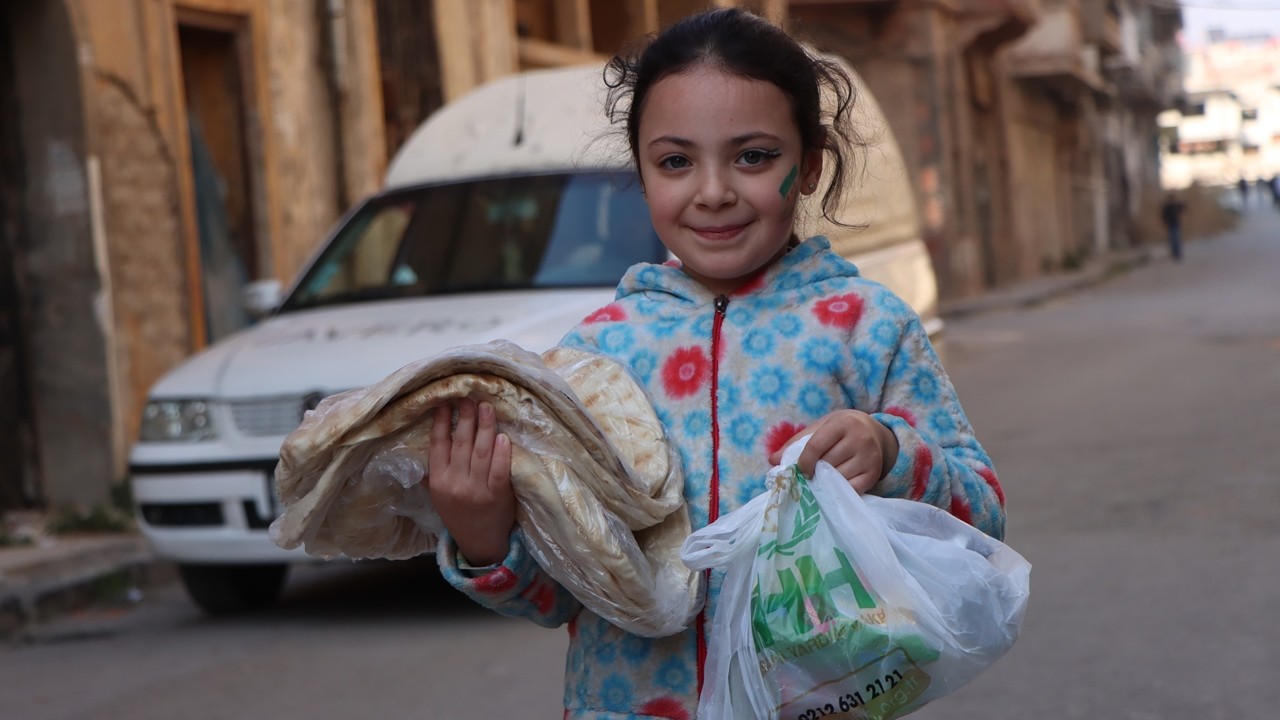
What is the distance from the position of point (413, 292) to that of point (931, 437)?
5.15 m

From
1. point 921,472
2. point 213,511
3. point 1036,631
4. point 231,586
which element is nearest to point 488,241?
point 213,511

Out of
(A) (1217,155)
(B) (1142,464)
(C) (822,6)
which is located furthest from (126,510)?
(A) (1217,155)

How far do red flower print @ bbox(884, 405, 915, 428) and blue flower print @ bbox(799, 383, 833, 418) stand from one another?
0.07 metres

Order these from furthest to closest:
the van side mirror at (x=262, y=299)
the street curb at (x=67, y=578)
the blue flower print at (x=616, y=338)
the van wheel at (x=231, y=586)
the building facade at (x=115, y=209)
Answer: the building facade at (x=115, y=209)
the van side mirror at (x=262, y=299)
the street curb at (x=67, y=578)
the van wheel at (x=231, y=586)
the blue flower print at (x=616, y=338)

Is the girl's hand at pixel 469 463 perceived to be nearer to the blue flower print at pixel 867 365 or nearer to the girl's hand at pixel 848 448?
the girl's hand at pixel 848 448

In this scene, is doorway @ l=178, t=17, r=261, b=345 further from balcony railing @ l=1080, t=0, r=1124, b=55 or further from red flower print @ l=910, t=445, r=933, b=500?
balcony railing @ l=1080, t=0, r=1124, b=55

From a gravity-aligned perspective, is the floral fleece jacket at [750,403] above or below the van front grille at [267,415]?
above

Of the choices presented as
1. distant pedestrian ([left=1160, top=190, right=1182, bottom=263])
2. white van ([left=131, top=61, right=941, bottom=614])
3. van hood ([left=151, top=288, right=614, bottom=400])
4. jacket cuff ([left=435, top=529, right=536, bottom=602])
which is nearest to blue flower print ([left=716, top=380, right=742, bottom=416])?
jacket cuff ([left=435, top=529, right=536, bottom=602])

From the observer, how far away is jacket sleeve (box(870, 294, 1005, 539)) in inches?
79.7

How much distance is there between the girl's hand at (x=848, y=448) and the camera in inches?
75.8

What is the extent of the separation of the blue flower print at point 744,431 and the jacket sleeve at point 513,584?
0.30m

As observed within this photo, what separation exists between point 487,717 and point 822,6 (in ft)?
76.5

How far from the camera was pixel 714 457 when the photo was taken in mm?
2107

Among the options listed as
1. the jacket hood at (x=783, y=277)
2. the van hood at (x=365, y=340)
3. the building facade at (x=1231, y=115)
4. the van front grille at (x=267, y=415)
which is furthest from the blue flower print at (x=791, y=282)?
the building facade at (x=1231, y=115)
